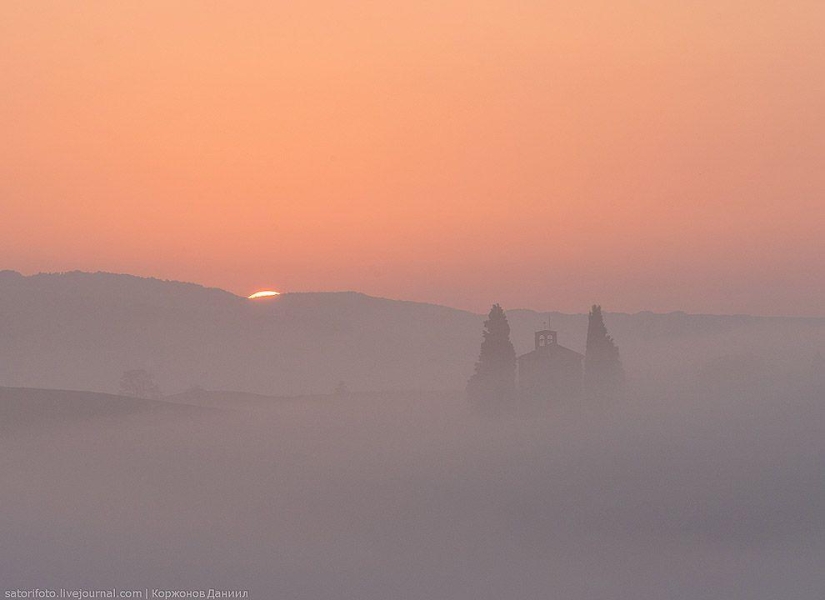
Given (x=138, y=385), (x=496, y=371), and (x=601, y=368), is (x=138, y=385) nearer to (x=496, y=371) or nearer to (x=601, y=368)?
(x=496, y=371)

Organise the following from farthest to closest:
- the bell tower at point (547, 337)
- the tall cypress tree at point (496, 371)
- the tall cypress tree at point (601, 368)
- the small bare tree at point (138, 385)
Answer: the small bare tree at point (138, 385) < the bell tower at point (547, 337) < the tall cypress tree at point (601, 368) < the tall cypress tree at point (496, 371)

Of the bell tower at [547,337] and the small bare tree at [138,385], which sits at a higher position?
the small bare tree at [138,385]

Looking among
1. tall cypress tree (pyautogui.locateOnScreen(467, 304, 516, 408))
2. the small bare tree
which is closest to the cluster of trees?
tall cypress tree (pyautogui.locateOnScreen(467, 304, 516, 408))

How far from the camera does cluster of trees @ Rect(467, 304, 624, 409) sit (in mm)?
90500

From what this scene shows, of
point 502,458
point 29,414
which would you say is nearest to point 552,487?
point 502,458

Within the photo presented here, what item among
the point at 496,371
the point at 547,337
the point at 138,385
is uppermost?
the point at 138,385

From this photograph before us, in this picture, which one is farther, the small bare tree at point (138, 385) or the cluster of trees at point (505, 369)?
the small bare tree at point (138, 385)

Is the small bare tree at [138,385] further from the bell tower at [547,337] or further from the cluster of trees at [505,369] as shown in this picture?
the cluster of trees at [505,369]

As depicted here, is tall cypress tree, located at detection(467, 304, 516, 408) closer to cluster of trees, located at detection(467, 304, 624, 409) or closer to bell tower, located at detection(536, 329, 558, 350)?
cluster of trees, located at detection(467, 304, 624, 409)

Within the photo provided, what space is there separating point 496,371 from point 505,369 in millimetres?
670

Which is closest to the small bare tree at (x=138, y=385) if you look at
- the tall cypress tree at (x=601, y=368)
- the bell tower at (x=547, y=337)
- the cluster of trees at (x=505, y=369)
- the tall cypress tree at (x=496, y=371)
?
the bell tower at (x=547, y=337)

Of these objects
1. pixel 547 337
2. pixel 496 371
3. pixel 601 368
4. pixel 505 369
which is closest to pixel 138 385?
pixel 547 337

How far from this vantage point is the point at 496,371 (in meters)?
90.4

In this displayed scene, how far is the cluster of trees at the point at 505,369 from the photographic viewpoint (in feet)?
297
